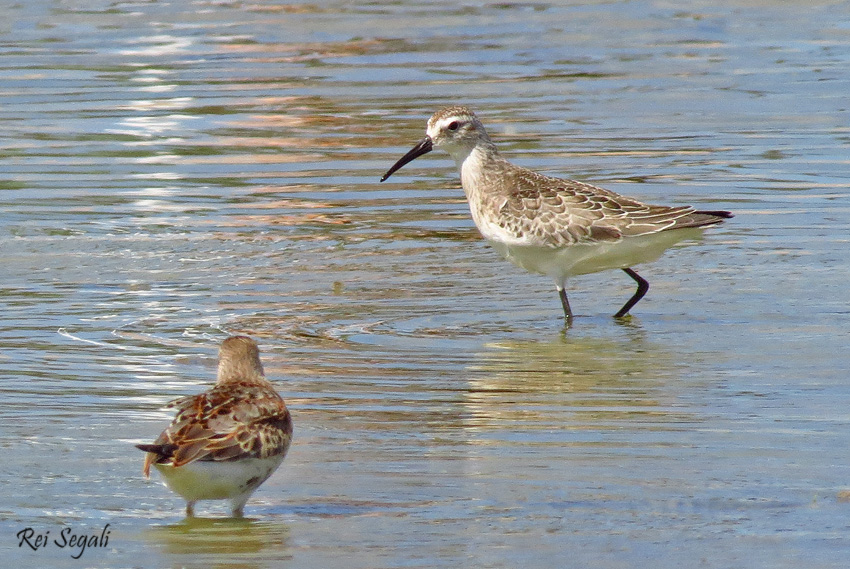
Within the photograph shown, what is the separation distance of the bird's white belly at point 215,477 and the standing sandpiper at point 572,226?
4.15m

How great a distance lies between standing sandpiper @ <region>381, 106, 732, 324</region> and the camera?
33.0ft

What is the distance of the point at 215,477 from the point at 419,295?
4.48m

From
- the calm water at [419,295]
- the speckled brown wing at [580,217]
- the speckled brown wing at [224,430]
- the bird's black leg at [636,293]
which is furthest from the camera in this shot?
the bird's black leg at [636,293]

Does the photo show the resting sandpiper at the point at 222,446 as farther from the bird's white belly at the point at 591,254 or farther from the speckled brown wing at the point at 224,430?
the bird's white belly at the point at 591,254

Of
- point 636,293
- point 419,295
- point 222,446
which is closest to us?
point 222,446

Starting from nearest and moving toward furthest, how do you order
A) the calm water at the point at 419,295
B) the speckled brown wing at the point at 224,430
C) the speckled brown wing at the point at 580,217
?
the speckled brown wing at the point at 224,430
the calm water at the point at 419,295
the speckled brown wing at the point at 580,217

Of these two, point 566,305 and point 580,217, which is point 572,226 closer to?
point 580,217

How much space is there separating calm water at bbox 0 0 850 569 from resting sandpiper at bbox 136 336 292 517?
0.66ft

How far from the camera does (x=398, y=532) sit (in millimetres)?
6156

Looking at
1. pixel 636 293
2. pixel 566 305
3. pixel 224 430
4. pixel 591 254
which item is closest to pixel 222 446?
pixel 224 430

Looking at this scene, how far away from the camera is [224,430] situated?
615cm

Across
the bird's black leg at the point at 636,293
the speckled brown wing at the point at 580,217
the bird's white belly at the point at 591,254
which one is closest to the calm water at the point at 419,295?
the bird's black leg at the point at 636,293

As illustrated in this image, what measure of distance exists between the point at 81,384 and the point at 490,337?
2418 mm

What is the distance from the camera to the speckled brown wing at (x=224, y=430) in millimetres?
6023
